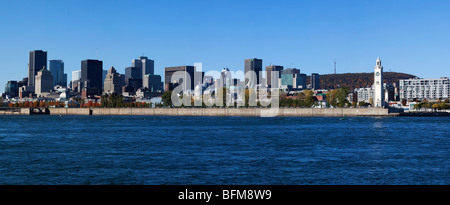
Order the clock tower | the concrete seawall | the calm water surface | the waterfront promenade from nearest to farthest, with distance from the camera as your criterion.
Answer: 1. the calm water surface
2. the waterfront promenade
3. the concrete seawall
4. the clock tower

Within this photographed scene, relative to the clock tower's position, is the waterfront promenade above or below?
below

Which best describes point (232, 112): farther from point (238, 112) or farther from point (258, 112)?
point (258, 112)

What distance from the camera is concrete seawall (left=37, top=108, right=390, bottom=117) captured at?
141 meters

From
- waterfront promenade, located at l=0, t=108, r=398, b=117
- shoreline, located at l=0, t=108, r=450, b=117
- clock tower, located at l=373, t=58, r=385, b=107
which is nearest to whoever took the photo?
shoreline, located at l=0, t=108, r=450, b=117

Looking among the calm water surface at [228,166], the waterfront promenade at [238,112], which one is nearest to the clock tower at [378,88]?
the waterfront promenade at [238,112]

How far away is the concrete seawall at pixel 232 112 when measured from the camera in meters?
141
